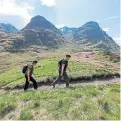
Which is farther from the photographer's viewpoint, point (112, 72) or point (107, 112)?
point (112, 72)

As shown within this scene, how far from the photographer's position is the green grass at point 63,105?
17141 mm

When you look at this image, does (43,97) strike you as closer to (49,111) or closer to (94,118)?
(49,111)

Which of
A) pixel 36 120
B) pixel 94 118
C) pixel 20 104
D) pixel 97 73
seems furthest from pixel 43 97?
pixel 97 73

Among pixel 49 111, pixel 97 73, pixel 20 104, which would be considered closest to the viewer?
pixel 49 111

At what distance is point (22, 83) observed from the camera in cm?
3447

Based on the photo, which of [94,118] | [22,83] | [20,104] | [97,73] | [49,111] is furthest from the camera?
[97,73]

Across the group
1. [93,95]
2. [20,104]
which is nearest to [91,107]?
[93,95]

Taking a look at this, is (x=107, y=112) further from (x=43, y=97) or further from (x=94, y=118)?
(x=43, y=97)

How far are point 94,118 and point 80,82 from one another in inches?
722

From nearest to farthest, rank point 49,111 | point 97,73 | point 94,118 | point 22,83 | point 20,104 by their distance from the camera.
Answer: point 94,118, point 49,111, point 20,104, point 22,83, point 97,73

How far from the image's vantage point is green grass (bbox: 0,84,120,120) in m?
17.1

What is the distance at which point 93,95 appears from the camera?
20.6 metres

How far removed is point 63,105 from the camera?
18.4 meters

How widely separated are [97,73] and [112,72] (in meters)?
2.82
